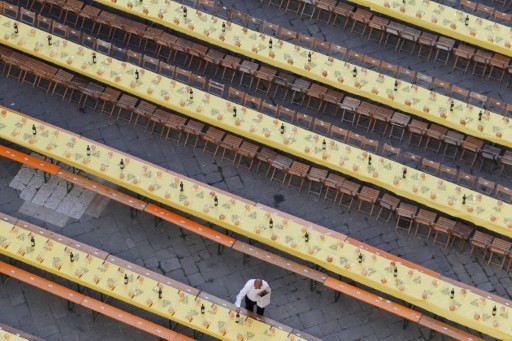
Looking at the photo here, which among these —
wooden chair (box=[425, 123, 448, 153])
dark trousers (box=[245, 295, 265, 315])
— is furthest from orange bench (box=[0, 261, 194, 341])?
wooden chair (box=[425, 123, 448, 153])

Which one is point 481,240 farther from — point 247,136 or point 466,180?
point 247,136

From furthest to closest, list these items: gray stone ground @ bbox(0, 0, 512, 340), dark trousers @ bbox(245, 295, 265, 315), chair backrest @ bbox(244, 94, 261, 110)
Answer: chair backrest @ bbox(244, 94, 261, 110), gray stone ground @ bbox(0, 0, 512, 340), dark trousers @ bbox(245, 295, 265, 315)

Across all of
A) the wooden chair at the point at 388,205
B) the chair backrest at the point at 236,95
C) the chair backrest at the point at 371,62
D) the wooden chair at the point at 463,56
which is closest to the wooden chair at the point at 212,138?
the chair backrest at the point at 236,95

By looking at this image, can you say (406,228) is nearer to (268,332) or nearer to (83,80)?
(268,332)

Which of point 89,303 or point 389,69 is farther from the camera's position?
point 389,69

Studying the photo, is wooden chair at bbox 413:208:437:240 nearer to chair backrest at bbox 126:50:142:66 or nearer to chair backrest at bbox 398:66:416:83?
chair backrest at bbox 398:66:416:83

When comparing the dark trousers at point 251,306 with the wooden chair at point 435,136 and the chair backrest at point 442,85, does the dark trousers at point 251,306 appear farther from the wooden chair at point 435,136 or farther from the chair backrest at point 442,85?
the chair backrest at point 442,85

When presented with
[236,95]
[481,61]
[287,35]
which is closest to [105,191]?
[236,95]
